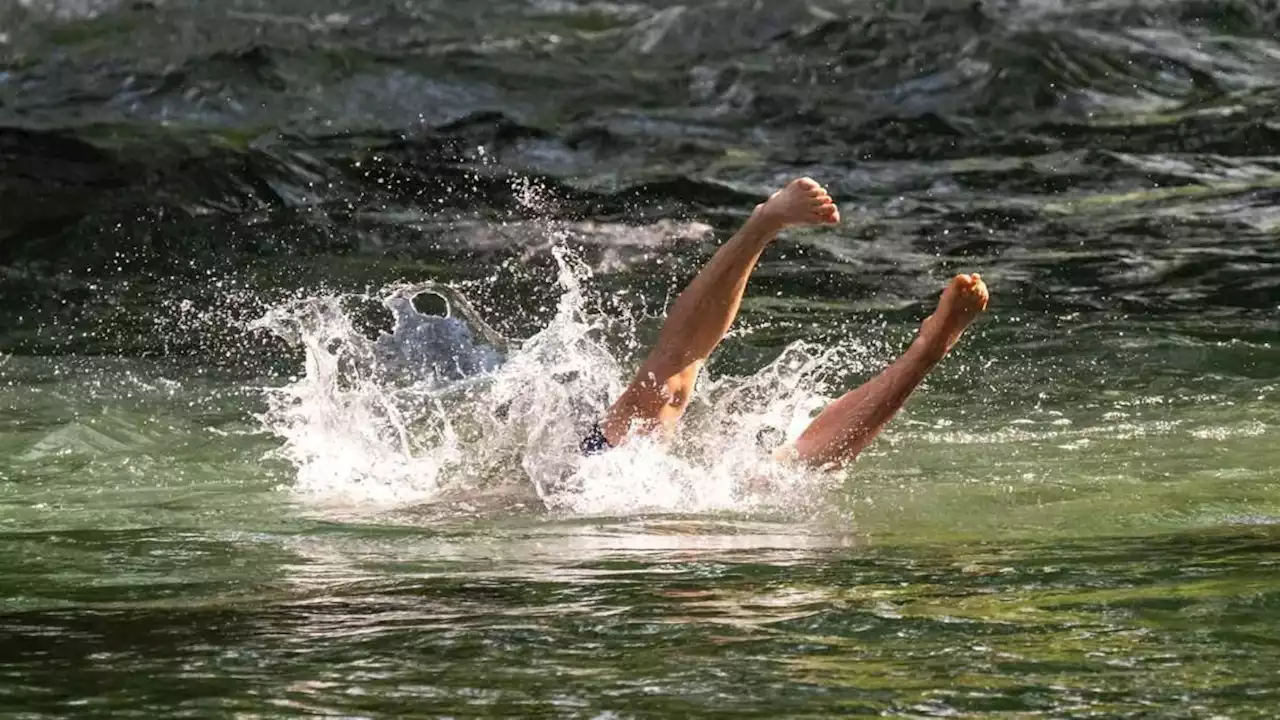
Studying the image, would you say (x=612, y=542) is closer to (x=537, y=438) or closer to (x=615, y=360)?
(x=537, y=438)

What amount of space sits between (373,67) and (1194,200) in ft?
20.4

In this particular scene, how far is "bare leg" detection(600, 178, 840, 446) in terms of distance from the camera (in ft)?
16.5

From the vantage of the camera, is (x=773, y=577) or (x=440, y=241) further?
(x=440, y=241)

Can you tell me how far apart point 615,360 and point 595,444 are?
4.09 ft

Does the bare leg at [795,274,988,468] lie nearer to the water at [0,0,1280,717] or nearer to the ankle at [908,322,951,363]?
the ankle at [908,322,951,363]

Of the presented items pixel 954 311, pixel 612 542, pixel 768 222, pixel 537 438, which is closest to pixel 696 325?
pixel 768 222

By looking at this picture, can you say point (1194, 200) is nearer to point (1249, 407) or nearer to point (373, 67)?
point (1249, 407)

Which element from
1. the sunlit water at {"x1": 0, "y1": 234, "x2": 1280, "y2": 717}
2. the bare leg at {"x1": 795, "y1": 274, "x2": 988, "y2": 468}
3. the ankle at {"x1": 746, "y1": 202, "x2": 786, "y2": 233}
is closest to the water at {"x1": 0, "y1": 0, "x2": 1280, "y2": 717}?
the sunlit water at {"x1": 0, "y1": 234, "x2": 1280, "y2": 717}

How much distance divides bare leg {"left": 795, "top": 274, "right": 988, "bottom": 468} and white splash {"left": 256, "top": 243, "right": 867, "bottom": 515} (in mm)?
106

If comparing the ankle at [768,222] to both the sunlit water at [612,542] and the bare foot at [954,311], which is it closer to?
A: the bare foot at [954,311]

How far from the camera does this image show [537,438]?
521cm

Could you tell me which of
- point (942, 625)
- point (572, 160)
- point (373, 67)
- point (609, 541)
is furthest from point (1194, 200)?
point (942, 625)

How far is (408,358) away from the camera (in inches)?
289

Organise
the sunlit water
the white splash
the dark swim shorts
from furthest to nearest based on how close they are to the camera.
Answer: the dark swim shorts < the white splash < the sunlit water
